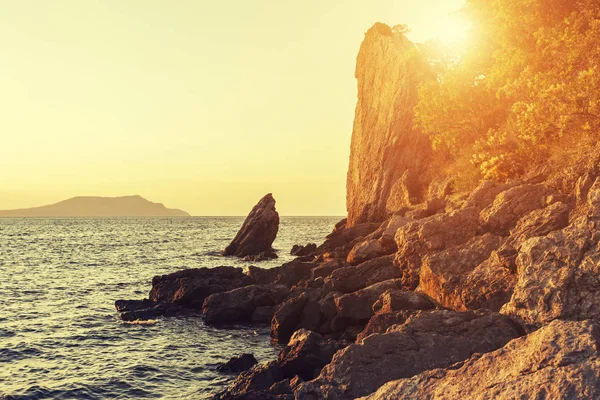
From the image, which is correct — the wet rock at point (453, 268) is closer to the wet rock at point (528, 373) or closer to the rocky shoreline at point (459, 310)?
the rocky shoreline at point (459, 310)

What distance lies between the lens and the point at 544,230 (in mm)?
16094

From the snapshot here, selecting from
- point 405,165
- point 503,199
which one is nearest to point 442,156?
point 405,165

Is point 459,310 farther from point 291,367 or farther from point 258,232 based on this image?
point 258,232

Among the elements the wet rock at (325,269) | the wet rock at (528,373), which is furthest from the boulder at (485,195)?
the wet rock at (528,373)

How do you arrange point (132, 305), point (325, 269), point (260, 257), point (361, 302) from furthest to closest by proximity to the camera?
1. point (260, 257)
2. point (325, 269)
3. point (132, 305)
4. point (361, 302)

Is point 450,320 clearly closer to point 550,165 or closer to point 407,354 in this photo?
point 407,354

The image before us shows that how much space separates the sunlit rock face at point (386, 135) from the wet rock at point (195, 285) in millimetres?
20162

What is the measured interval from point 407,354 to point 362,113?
5527cm

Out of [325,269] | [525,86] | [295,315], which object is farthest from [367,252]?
[525,86]

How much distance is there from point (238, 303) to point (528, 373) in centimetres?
2093

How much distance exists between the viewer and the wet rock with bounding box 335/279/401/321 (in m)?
20.2

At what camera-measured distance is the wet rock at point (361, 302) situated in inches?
796

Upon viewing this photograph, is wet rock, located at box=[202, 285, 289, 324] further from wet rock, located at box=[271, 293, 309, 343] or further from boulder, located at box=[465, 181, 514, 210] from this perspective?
boulder, located at box=[465, 181, 514, 210]

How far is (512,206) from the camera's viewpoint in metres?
18.6
